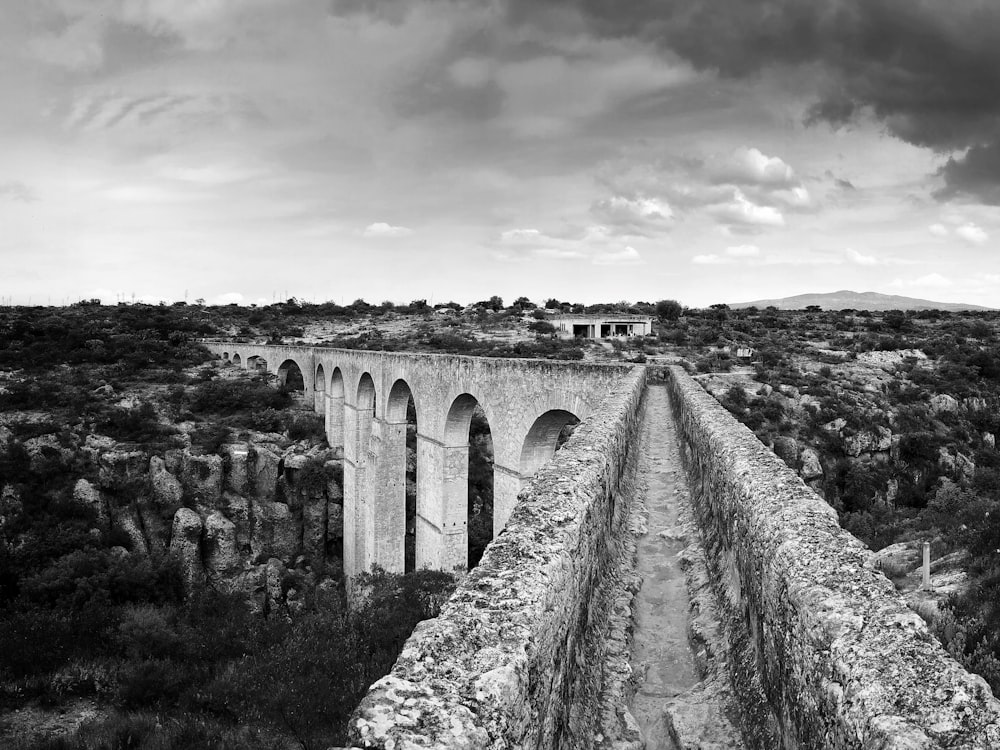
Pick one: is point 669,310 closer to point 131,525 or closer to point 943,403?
point 943,403

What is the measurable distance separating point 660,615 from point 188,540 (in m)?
23.2

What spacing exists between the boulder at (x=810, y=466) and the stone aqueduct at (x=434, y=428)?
10.5 m

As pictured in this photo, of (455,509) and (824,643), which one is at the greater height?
(824,643)

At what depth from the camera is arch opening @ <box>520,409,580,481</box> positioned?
14.1 metres

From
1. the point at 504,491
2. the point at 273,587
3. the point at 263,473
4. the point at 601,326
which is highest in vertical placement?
the point at 601,326

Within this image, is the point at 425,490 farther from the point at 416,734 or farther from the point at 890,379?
the point at 890,379

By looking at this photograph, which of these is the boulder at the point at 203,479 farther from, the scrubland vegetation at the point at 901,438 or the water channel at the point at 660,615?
the water channel at the point at 660,615

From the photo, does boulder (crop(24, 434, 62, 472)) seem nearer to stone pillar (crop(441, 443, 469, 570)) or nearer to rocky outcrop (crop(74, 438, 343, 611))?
rocky outcrop (crop(74, 438, 343, 611))

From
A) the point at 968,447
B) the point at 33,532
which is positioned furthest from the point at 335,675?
the point at 968,447

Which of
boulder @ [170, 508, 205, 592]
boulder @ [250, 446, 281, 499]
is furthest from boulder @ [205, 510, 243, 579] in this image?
boulder @ [250, 446, 281, 499]

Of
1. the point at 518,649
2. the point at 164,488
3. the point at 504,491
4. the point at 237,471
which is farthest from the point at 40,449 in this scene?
the point at 518,649

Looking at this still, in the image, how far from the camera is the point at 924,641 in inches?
75.5

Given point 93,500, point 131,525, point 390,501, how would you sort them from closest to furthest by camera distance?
point 93,500, point 131,525, point 390,501

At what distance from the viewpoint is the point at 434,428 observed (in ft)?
60.3
